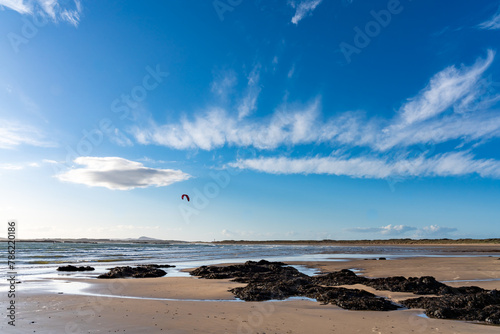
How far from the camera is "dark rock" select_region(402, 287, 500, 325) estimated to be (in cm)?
988

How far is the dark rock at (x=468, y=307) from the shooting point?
32.4 feet

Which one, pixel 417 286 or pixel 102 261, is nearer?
pixel 417 286

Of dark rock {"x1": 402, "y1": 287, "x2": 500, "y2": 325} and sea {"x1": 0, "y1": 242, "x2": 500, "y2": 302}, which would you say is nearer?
dark rock {"x1": 402, "y1": 287, "x2": 500, "y2": 325}

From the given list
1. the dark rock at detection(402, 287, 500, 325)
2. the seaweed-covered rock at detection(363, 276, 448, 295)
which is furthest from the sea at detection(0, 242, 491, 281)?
the dark rock at detection(402, 287, 500, 325)

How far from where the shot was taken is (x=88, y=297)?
549 inches

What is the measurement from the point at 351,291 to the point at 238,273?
11.7 metres

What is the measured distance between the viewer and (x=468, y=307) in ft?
34.5

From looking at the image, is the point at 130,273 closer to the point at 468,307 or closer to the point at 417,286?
the point at 417,286

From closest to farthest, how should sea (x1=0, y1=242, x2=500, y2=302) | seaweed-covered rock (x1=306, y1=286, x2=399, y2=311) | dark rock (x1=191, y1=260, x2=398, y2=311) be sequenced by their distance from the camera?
seaweed-covered rock (x1=306, y1=286, x2=399, y2=311) → dark rock (x1=191, y1=260, x2=398, y2=311) → sea (x1=0, y1=242, x2=500, y2=302)

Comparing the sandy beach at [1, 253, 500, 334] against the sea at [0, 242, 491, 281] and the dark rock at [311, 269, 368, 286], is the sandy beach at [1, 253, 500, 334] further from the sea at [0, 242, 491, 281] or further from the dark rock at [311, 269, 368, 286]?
the sea at [0, 242, 491, 281]

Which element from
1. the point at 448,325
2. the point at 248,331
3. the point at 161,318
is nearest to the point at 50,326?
the point at 161,318

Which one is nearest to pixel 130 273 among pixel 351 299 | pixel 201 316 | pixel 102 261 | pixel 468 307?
pixel 201 316

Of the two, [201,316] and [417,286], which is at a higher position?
[417,286]

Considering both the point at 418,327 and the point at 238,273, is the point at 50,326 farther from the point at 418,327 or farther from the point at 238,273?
the point at 238,273
